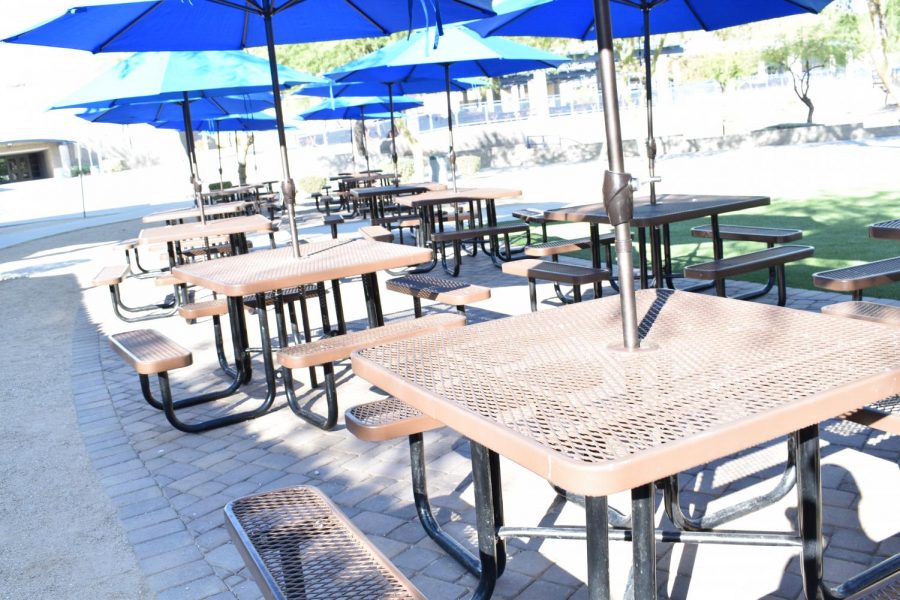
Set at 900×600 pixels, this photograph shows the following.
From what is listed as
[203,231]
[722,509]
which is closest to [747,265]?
[722,509]

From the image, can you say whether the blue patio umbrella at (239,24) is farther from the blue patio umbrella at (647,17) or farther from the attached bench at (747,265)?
the attached bench at (747,265)

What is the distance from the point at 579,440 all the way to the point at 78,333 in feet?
23.6

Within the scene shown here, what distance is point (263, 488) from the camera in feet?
11.6

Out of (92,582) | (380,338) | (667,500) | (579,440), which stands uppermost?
(579,440)

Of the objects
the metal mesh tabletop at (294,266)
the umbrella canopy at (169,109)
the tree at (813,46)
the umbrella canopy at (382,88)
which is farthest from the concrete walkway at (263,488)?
the tree at (813,46)

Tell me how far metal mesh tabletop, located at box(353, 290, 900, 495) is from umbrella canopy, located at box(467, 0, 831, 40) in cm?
381

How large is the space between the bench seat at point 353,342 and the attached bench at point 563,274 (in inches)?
57.8

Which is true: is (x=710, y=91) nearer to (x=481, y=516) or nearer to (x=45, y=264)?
(x=45, y=264)

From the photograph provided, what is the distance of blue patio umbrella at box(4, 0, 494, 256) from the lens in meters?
4.37

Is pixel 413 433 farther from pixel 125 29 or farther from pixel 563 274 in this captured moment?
pixel 125 29

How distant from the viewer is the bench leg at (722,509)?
2475 millimetres

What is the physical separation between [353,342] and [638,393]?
2341mm

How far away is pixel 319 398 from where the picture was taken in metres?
4.81

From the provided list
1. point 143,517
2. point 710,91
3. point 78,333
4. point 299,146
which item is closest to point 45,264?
point 78,333
